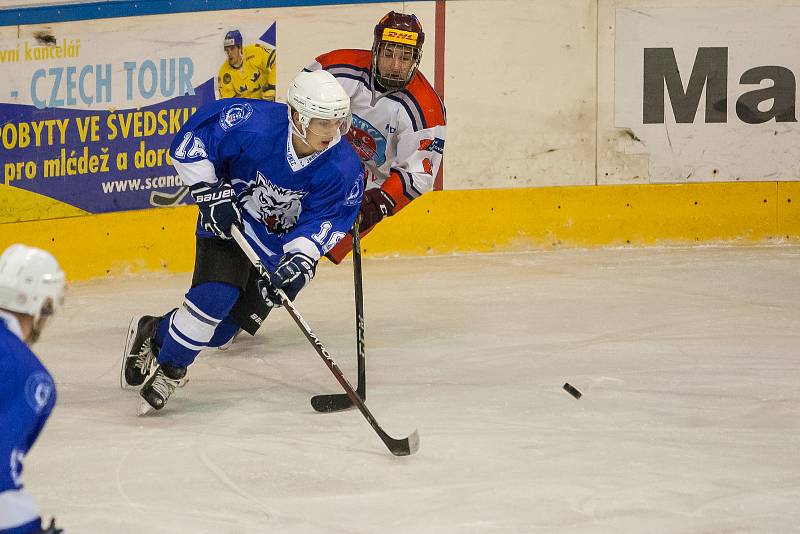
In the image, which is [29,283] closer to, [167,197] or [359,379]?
[359,379]

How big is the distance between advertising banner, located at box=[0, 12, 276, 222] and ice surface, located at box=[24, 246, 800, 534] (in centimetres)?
41

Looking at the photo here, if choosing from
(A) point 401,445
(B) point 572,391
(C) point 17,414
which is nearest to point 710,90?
(B) point 572,391

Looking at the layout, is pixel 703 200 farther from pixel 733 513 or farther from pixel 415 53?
pixel 733 513

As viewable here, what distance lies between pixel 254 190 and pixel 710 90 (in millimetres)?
3062

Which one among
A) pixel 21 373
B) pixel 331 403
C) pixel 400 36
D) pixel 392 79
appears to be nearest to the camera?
pixel 21 373

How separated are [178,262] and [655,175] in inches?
88.6

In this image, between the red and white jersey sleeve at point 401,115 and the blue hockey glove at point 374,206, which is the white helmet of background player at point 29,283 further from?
the red and white jersey sleeve at point 401,115

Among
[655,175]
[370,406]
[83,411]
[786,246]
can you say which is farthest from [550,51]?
[83,411]

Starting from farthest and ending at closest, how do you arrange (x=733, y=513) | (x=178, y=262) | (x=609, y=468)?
(x=178, y=262) → (x=609, y=468) → (x=733, y=513)

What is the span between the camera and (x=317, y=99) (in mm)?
3500

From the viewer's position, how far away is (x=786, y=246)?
619 cm

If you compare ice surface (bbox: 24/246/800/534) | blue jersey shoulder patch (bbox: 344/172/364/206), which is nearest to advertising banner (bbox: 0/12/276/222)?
ice surface (bbox: 24/246/800/534)

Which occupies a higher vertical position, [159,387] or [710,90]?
[710,90]

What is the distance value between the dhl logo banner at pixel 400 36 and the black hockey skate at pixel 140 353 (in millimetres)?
1187
